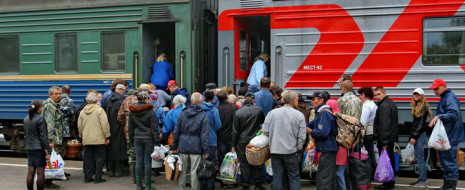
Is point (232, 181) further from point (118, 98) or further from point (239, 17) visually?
point (239, 17)

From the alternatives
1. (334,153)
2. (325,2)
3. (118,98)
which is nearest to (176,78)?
(118,98)

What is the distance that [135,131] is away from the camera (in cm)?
785

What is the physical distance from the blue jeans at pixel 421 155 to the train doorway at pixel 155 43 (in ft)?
17.8

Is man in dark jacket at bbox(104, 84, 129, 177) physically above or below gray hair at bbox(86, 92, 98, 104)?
below

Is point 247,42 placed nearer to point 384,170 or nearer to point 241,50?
point 241,50

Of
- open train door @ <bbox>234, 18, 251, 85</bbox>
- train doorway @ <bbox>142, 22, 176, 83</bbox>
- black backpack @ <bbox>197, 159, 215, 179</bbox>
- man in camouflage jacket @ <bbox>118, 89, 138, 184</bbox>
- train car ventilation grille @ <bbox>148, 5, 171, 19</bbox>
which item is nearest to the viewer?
black backpack @ <bbox>197, 159, 215, 179</bbox>

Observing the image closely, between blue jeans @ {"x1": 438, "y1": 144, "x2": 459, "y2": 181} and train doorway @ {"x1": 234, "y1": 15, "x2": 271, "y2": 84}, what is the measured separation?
13.1 ft

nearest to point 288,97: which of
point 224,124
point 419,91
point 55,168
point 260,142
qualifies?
point 260,142

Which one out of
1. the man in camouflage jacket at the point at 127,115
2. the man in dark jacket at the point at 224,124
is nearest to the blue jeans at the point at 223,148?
the man in dark jacket at the point at 224,124

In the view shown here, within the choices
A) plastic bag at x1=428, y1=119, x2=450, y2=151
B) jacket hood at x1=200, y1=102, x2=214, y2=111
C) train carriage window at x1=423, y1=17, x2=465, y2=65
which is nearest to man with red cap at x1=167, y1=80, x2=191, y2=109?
jacket hood at x1=200, y1=102, x2=214, y2=111

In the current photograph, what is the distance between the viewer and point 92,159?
8695 millimetres

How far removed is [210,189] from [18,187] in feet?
10.5

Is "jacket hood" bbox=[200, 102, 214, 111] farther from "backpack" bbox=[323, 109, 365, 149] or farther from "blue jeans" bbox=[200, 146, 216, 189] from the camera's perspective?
"backpack" bbox=[323, 109, 365, 149]

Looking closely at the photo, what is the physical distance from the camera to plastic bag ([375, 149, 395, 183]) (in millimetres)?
7703
